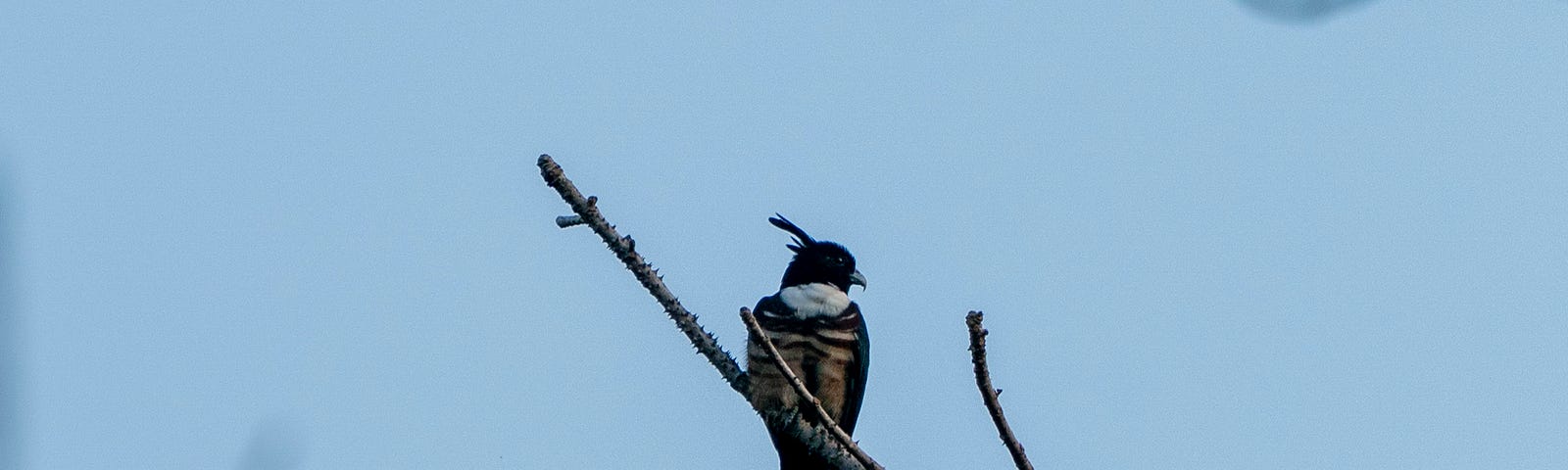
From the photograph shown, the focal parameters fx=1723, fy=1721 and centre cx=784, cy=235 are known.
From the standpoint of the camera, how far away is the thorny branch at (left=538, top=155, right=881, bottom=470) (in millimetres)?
4664

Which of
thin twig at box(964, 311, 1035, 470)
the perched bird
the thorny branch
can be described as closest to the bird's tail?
the perched bird

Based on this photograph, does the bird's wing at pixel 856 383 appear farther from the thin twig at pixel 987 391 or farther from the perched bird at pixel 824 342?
the thin twig at pixel 987 391

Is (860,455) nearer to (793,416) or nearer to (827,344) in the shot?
(793,416)

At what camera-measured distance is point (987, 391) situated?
410 centimetres

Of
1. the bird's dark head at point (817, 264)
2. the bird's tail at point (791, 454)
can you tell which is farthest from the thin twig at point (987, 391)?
the bird's dark head at point (817, 264)

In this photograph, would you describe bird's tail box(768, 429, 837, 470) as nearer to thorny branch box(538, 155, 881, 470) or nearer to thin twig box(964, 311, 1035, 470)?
thorny branch box(538, 155, 881, 470)

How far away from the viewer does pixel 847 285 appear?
327 inches

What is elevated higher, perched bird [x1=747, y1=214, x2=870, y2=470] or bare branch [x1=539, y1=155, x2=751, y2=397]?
perched bird [x1=747, y1=214, x2=870, y2=470]

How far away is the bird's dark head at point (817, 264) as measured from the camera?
822 cm

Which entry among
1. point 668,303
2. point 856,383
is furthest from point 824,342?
point 668,303

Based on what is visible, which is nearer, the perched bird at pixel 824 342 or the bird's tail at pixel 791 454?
the bird's tail at pixel 791 454

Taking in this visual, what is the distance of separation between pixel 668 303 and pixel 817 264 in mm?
3353

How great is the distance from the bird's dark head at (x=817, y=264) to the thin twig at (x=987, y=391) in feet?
13.2

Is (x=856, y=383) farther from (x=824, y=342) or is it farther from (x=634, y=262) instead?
(x=634, y=262)
